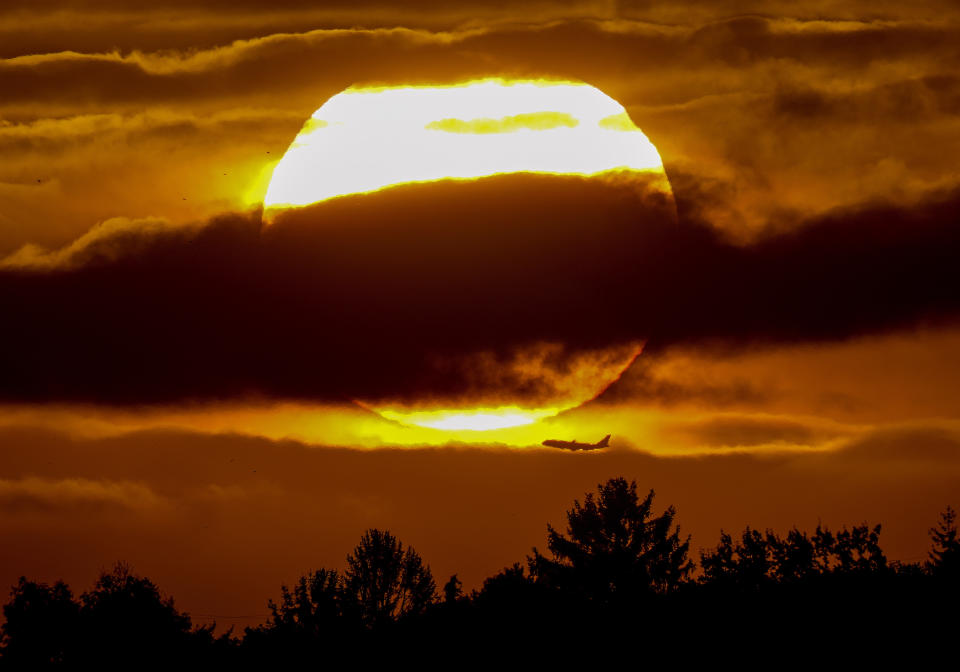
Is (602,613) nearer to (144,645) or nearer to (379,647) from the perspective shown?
(379,647)

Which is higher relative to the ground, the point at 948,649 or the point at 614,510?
the point at 614,510

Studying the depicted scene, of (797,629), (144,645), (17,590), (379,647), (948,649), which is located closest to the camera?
(948,649)

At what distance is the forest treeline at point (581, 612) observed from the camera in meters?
79.3

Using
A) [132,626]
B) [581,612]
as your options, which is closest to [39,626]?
[132,626]

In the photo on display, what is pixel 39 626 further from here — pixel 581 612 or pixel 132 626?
pixel 581 612

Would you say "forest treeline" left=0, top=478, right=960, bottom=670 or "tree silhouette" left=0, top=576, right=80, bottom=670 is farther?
"tree silhouette" left=0, top=576, right=80, bottom=670

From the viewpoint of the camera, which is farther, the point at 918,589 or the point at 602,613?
the point at 602,613

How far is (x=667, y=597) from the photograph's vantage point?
309 ft

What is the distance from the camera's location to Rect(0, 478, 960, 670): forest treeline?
260 feet

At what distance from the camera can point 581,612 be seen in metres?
86.7

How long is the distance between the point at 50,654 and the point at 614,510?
122 feet

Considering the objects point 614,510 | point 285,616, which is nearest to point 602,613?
point 285,616

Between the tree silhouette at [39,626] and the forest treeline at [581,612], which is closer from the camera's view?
the forest treeline at [581,612]

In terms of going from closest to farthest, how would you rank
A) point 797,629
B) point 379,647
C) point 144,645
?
1. point 797,629
2. point 379,647
3. point 144,645
